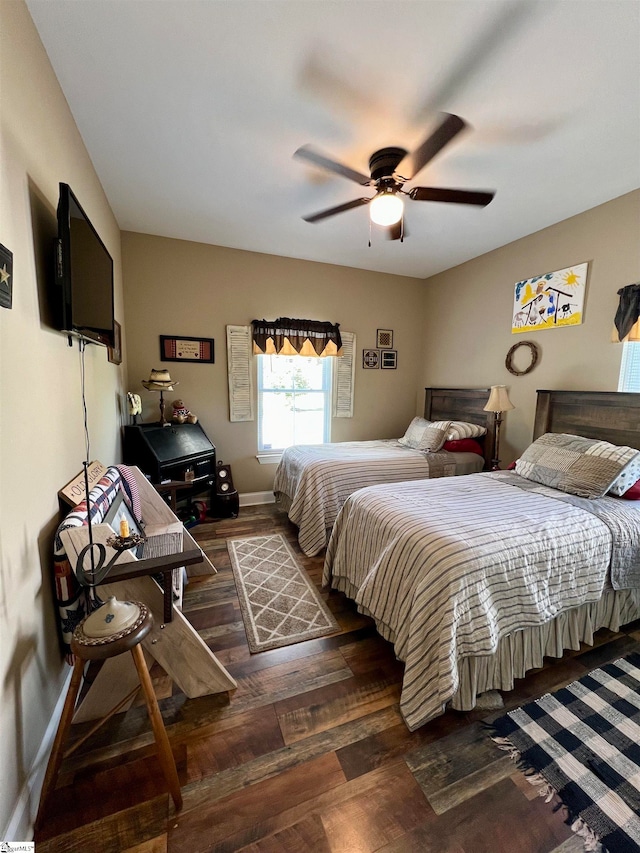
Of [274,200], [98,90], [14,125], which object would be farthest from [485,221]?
[14,125]

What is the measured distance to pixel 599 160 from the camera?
81.2 inches

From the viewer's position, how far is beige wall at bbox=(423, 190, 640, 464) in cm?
252

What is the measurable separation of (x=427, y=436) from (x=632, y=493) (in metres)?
1.69

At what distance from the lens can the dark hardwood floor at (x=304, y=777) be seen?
1.07 metres

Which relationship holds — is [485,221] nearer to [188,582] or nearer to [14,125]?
[14,125]

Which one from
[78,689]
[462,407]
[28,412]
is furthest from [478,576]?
[462,407]

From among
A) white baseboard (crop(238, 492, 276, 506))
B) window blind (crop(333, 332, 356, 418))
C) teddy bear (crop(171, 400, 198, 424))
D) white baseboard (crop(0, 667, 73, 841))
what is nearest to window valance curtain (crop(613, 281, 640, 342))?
window blind (crop(333, 332, 356, 418))

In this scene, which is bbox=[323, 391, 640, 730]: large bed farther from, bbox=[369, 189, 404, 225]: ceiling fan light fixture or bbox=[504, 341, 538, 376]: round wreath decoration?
bbox=[369, 189, 404, 225]: ceiling fan light fixture

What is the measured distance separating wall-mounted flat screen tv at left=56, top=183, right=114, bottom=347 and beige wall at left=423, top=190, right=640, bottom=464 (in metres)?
3.41

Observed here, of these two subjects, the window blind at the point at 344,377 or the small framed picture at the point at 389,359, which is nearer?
the window blind at the point at 344,377

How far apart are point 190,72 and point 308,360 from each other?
273 centimetres

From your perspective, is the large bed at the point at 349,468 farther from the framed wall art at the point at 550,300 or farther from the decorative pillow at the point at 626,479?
the decorative pillow at the point at 626,479

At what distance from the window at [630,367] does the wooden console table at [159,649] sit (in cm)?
310

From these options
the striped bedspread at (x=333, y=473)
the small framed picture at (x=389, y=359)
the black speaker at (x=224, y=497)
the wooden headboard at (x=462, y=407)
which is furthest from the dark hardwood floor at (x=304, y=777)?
the small framed picture at (x=389, y=359)
